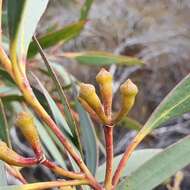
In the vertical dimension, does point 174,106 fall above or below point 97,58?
above

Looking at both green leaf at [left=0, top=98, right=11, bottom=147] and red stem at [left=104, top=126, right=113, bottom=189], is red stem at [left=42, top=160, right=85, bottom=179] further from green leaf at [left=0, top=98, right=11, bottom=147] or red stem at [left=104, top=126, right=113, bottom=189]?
green leaf at [left=0, top=98, right=11, bottom=147]

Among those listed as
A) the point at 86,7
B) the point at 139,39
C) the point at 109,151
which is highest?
the point at 109,151

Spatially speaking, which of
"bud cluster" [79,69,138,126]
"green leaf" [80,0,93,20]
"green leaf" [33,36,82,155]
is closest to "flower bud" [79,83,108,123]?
"bud cluster" [79,69,138,126]

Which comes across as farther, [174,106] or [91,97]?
[174,106]

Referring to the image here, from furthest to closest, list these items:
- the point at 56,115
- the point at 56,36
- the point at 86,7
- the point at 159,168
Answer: the point at 86,7
the point at 56,36
the point at 56,115
the point at 159,168

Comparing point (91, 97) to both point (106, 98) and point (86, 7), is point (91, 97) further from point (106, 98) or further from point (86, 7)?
point (86, 7)

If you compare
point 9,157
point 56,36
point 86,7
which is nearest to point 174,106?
point 9,157

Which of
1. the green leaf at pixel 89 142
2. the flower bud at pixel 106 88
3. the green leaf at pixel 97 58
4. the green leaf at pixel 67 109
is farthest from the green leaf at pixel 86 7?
the flower bud at pixel 106 88
